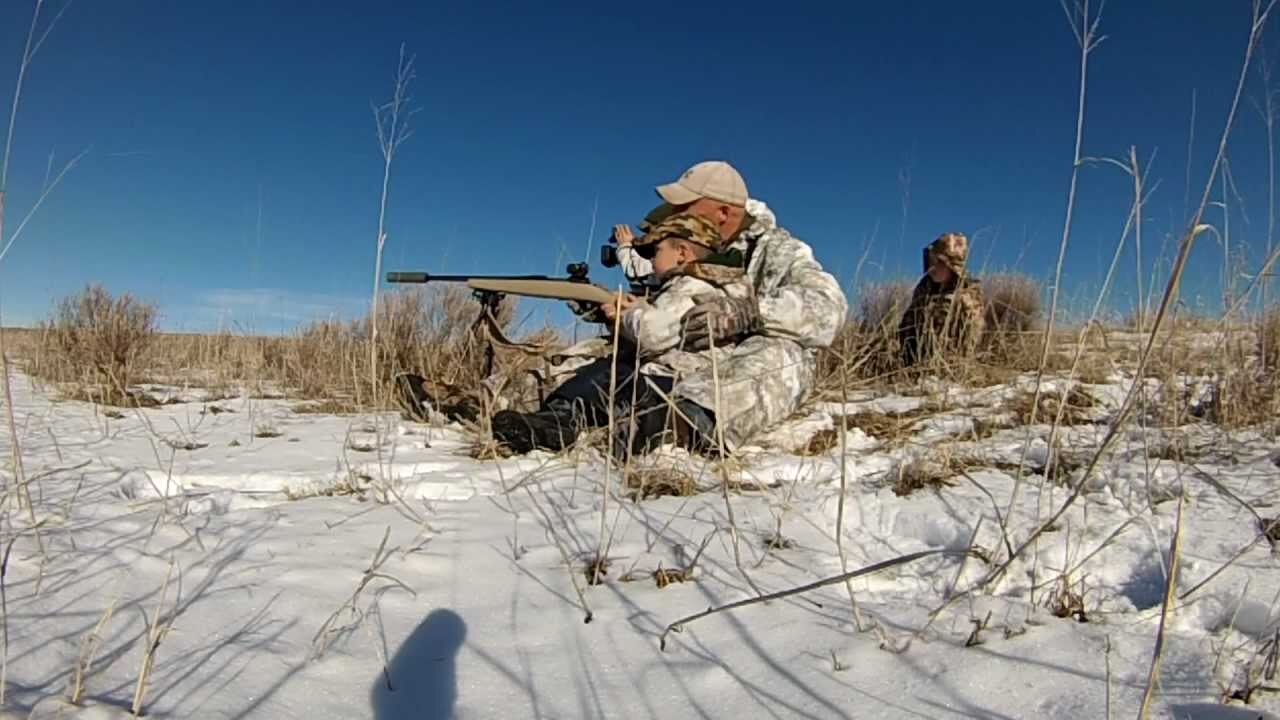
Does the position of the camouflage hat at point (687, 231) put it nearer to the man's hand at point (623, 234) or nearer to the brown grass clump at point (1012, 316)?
the man's hand at point (623, 234)

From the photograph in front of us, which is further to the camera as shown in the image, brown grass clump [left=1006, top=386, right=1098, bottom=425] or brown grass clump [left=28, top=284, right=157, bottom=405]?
brown grass clump [left=28, top=284, right=157, bottom=405]

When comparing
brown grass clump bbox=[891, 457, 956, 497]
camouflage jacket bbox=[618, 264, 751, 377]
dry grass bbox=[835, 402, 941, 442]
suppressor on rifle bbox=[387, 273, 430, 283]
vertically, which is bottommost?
brown grass clump bbox=[891, 457, 956, 497]

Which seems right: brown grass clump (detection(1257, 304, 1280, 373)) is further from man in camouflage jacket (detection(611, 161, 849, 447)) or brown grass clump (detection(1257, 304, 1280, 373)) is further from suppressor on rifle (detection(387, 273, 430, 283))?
suppressor on rifle (detection(387, 273, 430, 283))

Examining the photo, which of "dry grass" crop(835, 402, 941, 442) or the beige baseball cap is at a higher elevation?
the beige baseball cap

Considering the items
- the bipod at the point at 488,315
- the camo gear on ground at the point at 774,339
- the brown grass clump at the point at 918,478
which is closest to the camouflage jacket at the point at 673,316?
the camo gear on ground at the point at 774,339

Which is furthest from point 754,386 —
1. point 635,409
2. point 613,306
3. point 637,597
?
point 637,597

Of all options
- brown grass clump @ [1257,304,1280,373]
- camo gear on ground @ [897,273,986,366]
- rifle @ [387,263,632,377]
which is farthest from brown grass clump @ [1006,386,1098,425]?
rifle @ [387,263,632,377]

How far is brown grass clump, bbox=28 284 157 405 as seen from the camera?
604cm

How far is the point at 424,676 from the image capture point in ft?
3.72

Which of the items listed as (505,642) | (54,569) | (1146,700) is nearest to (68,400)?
(54,569)

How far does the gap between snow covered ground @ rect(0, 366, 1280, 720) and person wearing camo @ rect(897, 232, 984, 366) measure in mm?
2667

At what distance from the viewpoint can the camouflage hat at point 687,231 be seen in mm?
3604

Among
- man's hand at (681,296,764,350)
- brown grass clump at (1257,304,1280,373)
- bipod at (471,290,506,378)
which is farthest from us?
bipod at (471,290,506,378)

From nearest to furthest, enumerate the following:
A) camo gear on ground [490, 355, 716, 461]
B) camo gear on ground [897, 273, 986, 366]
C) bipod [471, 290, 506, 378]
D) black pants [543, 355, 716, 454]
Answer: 1. black pants [543, 355, 716, 454]
2. camo gear on ground [490, 355, 716, 461]
3. bipod [471, 290, 506, 378]
4. camo gear on ground [897, 273, 986, 366]
